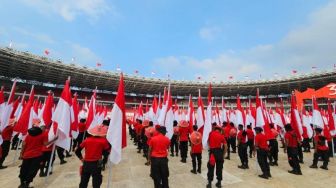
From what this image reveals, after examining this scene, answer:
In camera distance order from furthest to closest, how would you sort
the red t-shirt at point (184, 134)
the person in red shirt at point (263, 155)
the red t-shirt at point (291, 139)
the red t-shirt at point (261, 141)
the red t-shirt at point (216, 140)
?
the red t-shirt at point (184, 134) → the red t-shirt at point (291, 139) → the red t-shirt at point (261, 141) → the person in red shirt at point (263, 155) → the red t-shirt at point (216, 140)

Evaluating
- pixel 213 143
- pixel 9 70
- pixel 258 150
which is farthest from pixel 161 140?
pixel 9 70

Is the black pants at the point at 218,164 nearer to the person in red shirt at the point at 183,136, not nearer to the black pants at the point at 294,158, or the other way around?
the person in red shirt at the point at 183,136

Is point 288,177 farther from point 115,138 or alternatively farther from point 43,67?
point 43,67

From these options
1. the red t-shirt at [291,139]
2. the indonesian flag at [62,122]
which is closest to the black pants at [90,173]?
the indonesian flag at [62,122]

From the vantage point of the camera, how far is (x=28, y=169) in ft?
18.7

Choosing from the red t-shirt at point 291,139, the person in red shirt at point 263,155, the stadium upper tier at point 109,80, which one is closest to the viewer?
the person in red shirt at point 263,155

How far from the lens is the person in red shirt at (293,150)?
25.2ft

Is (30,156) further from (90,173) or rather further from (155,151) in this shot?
(155,151)

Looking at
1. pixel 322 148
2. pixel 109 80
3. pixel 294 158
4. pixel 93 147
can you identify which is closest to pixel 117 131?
pixel 93 147

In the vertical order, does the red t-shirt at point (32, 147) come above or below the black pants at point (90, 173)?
above

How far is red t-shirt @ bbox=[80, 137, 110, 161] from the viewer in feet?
14.7

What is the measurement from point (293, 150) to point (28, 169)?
845 centimetres

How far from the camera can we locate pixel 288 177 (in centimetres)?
725

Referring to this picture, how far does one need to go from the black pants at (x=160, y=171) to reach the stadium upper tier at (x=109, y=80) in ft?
96.9
